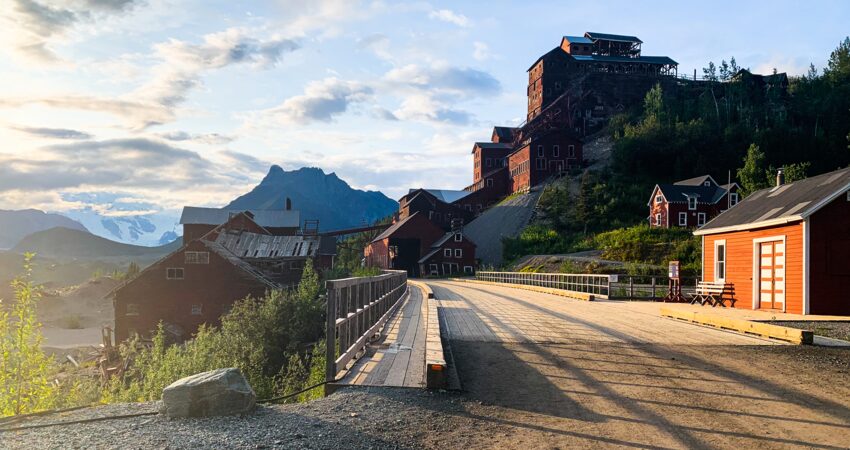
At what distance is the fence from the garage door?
6526 mm

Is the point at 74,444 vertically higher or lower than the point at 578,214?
lower

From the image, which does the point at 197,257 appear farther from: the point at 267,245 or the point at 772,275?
the point at 772,275

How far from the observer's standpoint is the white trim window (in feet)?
82.3

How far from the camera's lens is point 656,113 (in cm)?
9788

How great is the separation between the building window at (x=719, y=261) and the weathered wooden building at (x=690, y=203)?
40.9 meters

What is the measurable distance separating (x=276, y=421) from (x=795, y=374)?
7367 mm

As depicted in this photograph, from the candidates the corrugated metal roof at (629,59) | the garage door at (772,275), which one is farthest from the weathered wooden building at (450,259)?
the garage door at (772,275)

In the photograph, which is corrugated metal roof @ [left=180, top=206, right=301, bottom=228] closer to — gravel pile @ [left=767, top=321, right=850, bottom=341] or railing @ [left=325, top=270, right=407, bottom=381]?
gravel pile @ [left=767, top=321, right=850, bottom=341]

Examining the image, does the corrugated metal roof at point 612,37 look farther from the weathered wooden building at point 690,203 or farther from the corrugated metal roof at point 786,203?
the corrugated metal roof at point 786,203

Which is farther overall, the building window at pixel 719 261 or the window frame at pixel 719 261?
the building window at pixel 719 261

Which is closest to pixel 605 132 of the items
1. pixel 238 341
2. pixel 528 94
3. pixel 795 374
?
pixel 528 94

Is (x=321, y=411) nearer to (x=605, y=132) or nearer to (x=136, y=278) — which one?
(x=136, y=278)

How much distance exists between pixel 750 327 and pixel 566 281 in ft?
69.5

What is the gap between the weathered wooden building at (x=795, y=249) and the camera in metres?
19.2
